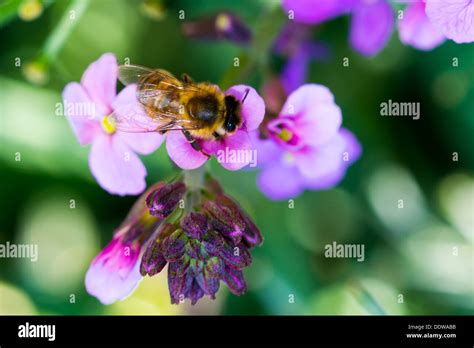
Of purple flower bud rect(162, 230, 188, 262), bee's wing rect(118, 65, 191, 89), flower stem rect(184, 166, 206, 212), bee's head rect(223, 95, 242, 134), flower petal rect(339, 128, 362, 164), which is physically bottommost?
purple flower bud rect(162, 230, 188, 262)

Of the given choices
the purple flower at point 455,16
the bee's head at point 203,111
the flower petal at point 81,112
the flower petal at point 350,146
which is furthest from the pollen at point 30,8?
the purple flower at point 455,16

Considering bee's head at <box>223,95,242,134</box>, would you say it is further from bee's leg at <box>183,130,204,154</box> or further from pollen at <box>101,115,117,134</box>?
pollen at <box>101,115,117,134</box>

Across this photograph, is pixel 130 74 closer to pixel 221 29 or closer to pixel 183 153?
pixel 183 153

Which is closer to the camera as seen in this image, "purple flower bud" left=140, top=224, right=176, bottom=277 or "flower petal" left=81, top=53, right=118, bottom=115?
"purple flower bud" left=140, top=224, right=176, bottom=277

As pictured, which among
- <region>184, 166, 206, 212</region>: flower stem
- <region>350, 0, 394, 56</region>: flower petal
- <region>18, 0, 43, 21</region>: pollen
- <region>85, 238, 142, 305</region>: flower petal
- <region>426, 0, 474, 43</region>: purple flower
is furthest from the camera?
<region>350, 0, 394, 56</region>: flower petal

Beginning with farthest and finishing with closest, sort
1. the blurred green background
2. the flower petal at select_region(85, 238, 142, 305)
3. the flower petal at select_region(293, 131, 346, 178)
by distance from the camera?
1. the blurred green background
2. the flower petal at select_region(293, 131, 346, 178)
3. the flower petal at select_region(85, 238, 142, 305)

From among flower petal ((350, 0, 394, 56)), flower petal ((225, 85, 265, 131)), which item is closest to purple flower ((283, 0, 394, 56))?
flower petal ((350, 0, 394, 56))

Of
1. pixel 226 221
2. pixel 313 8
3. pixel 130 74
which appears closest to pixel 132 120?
pixel 130 74
